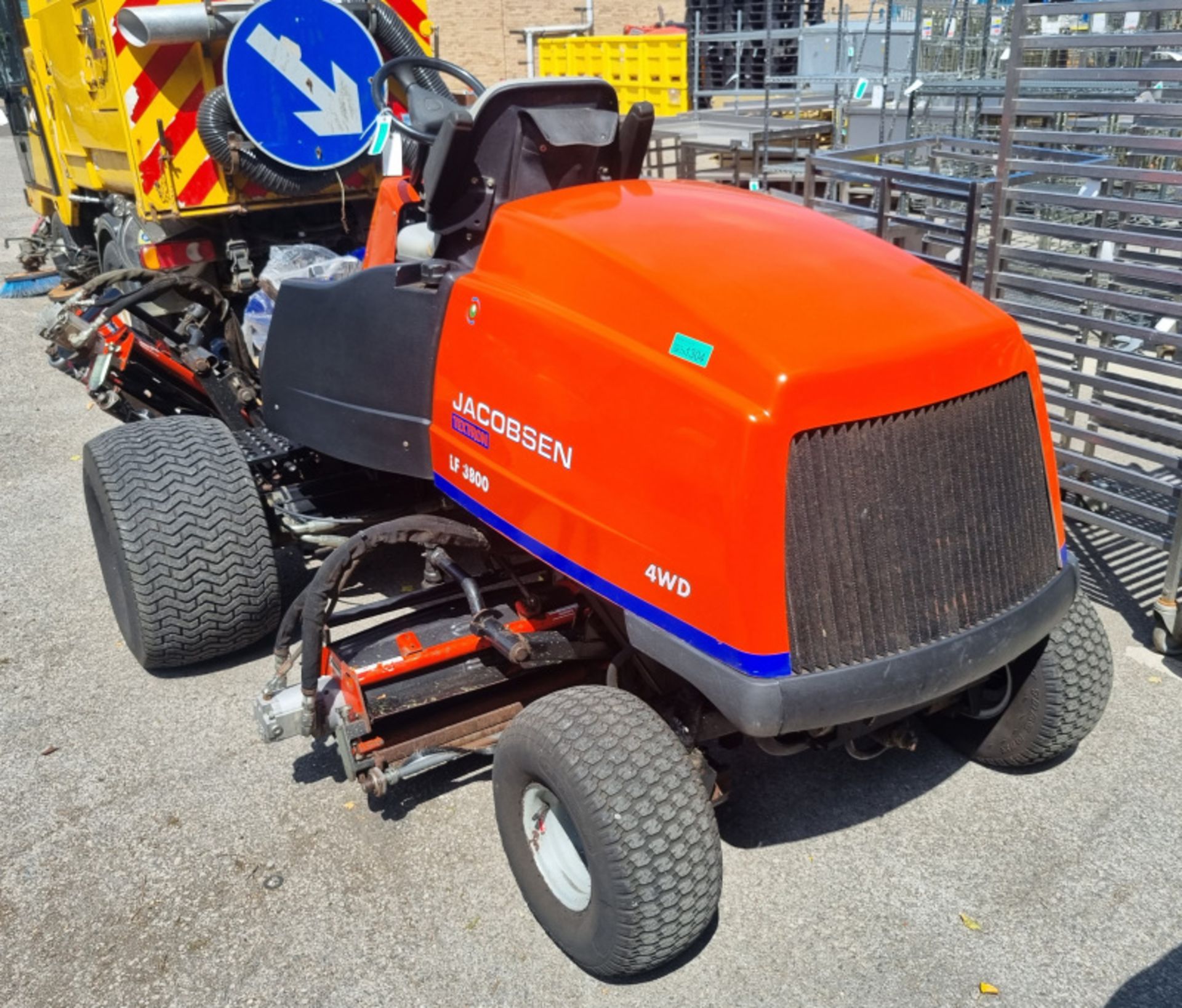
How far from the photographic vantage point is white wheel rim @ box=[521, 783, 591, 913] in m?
2.75

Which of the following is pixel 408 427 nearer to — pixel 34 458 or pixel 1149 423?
pixel 1149 423

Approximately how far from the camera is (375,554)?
489 centimetres

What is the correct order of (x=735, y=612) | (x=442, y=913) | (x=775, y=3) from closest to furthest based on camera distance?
(x=735, y=612)
(x=442, y=913)
(x=775, y=3)

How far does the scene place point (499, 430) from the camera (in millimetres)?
2932

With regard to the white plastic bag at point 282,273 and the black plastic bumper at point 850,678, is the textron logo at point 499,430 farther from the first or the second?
the white plastic bag at point 282,273

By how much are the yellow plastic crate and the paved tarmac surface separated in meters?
13.0

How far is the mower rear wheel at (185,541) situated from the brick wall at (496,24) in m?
20.4

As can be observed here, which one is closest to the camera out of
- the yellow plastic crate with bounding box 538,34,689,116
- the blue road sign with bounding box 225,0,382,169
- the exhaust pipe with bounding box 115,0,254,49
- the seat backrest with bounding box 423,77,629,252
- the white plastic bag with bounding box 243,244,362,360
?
the seat backrest with bounding box 423,77,629,252

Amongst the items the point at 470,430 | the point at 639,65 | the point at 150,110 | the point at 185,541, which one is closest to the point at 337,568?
the point at 470,430

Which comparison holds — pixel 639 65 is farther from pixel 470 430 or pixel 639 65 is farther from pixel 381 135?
pixel 470 430

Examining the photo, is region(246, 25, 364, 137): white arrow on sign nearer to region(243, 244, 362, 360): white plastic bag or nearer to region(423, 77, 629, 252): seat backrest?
region(243, 244, 362, 360): white plastic bag

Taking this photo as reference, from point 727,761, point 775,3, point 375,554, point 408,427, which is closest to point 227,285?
point 375,554

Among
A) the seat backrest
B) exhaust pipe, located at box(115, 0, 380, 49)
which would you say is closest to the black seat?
the seat backrest

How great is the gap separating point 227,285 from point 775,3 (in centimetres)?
1266
